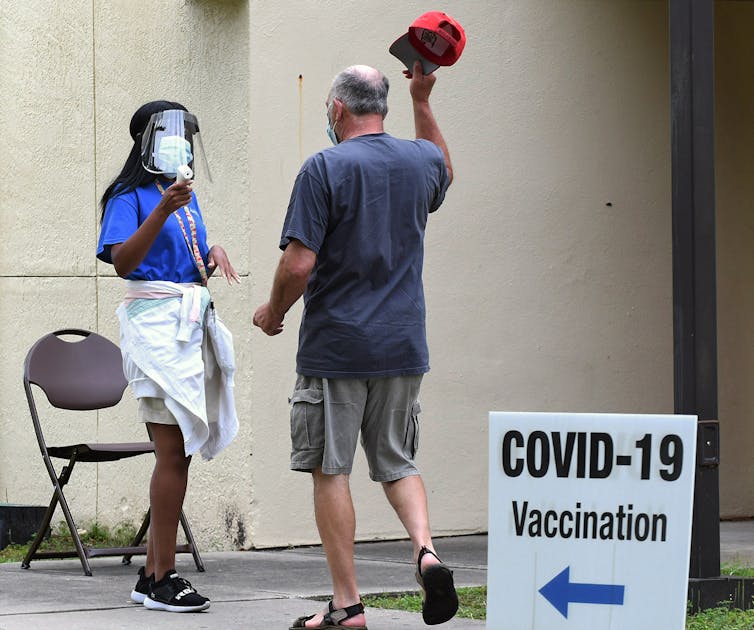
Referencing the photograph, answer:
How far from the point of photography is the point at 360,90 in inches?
180

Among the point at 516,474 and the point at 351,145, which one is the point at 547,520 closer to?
the point at 516,474

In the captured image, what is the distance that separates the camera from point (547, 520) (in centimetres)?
398

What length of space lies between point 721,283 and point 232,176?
3.51 meters

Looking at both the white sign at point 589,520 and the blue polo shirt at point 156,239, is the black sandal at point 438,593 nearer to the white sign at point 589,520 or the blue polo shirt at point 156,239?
the white sign at point 589,520

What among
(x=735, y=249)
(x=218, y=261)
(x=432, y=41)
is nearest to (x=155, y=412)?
(x=218, y=261)

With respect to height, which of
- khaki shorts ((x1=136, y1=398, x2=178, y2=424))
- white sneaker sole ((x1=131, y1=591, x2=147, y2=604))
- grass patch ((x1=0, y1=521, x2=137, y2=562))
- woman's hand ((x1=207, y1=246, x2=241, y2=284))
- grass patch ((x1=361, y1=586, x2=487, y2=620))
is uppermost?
woman's hand ((x1=207, y1=246, x2=241, y2=284))

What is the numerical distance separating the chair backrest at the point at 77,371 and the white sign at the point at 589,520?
3196 mm

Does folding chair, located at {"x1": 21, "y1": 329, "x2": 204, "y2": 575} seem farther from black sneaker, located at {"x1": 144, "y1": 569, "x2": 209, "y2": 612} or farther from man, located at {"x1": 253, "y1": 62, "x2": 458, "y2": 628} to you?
man, located at {"x1": 253, "y1": 62, "x2": 458, "y2": 628}

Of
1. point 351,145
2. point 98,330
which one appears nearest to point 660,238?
point 98,330

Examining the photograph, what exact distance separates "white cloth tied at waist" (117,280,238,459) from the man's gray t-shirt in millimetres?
705

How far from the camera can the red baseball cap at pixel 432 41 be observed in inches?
189

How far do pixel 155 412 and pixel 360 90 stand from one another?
1.42 m

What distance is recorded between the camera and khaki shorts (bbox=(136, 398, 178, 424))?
5105mm

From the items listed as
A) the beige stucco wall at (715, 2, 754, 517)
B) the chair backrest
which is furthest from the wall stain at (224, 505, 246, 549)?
the beige stucco wall at (715, 2, 754, 517)
